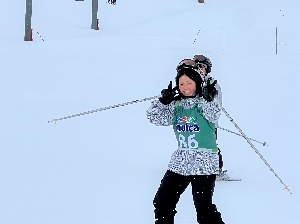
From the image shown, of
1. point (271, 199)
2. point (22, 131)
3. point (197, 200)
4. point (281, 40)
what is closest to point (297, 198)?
point (271, 199)

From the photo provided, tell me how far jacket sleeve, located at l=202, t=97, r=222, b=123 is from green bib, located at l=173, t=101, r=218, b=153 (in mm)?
42

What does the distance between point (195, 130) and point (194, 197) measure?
19.3 inches

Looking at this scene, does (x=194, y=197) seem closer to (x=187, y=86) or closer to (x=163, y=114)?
(x=163, y=114)

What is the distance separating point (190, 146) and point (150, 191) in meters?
2.16

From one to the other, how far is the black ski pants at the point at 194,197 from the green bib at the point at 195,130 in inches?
9.0

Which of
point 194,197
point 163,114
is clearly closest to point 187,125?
point 163,114

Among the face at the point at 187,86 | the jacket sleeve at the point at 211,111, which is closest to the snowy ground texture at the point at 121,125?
the jacket sleeve at the point at 211,111

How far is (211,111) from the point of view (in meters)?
4.05

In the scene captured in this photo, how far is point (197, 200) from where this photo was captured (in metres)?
4.05

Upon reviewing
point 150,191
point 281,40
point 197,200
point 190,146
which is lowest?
point 150,191

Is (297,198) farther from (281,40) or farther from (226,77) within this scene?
(281,40)

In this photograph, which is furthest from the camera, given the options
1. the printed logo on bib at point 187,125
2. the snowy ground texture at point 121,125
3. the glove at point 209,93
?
the snowy ground texture at point 121,125

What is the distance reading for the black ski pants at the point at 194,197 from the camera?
159 inches

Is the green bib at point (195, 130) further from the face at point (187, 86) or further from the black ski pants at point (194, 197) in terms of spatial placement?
the black ski pants at point (194, 197)
